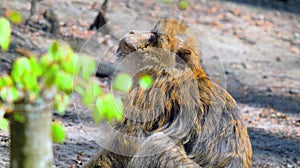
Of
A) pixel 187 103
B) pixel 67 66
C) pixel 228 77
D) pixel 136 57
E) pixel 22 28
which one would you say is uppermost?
pixel 67 66

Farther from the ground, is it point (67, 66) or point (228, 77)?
point (67, 66)

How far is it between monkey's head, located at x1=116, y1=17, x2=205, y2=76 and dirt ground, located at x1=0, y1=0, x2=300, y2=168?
820mm

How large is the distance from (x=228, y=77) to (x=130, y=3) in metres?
3.65

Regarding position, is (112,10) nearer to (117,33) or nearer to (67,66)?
(117,33)

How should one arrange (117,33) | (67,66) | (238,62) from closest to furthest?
(67,66) → (117,33) → (238,62)

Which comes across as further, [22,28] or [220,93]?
[22,28]

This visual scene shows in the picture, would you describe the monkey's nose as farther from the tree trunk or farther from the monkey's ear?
the tree trunk

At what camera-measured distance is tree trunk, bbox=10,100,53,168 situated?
2908 millimetres

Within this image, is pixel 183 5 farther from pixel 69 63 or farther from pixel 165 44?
pixel 69 63

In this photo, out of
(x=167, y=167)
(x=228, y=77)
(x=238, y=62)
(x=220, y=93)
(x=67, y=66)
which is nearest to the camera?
(x=67, y=66)

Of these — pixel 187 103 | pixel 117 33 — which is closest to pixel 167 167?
pixel 187 103

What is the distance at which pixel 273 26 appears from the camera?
15.6 metres

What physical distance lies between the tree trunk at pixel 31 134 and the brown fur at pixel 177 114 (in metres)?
2.40

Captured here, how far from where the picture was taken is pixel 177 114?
18.2 ft
